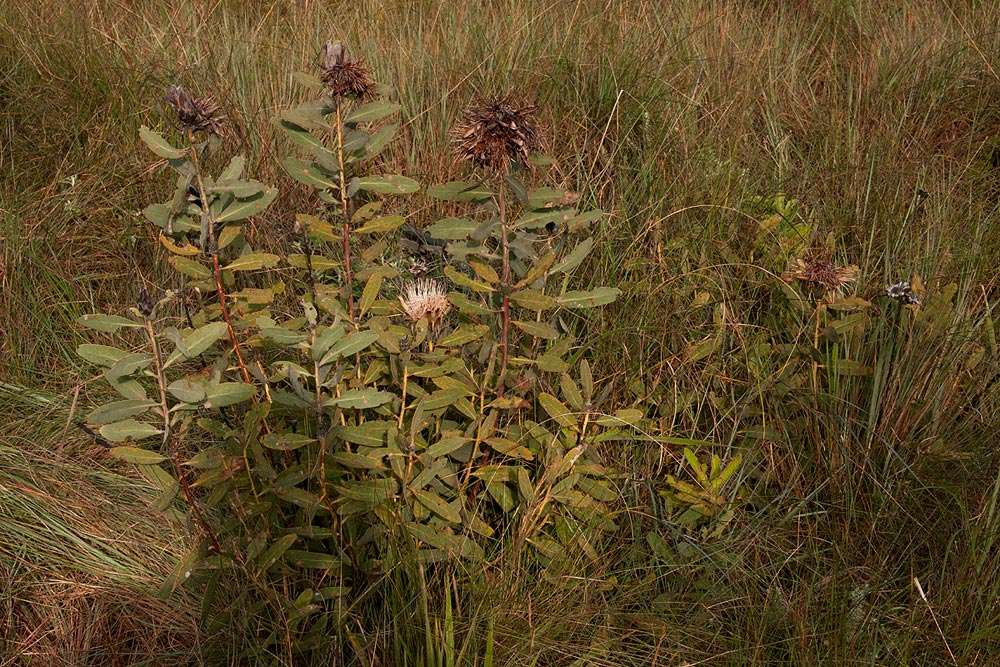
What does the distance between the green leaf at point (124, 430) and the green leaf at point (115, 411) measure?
0.01 metres

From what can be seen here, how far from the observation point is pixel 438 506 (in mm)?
1838

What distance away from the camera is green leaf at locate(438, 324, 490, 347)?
1.93 metres

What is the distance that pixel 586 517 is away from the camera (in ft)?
6.52

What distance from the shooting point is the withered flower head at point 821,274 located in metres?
2.28

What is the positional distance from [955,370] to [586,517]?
929 mm

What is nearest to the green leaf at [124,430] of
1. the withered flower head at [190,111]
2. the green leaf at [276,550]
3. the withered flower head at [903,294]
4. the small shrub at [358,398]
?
the small shrub at [358,398]

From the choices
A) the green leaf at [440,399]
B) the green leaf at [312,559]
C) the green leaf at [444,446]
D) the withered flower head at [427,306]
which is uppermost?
the withered flower head at [427,306]

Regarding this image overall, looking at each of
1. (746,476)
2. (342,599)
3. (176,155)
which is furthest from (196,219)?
(746,476)

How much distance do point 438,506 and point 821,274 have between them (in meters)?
1.05

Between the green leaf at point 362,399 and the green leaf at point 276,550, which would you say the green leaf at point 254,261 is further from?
the green leaf at point 276,550

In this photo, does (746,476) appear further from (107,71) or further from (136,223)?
(107,71)

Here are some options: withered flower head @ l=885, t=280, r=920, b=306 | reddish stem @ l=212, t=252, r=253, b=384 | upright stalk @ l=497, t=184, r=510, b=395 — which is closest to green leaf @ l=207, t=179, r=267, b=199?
reddish stem @ l=212, t=252, r=253, b=384

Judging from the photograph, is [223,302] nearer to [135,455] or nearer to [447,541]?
[135,455]

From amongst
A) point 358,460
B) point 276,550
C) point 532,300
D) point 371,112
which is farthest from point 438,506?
point 371,112
